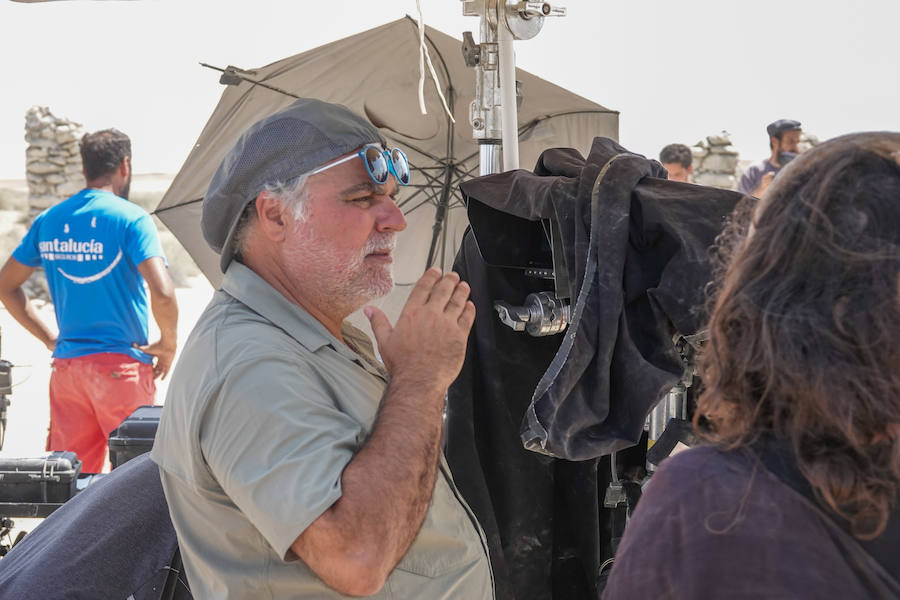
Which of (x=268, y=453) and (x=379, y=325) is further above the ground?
(x=379, y=325)

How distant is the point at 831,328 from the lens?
2.68 feet

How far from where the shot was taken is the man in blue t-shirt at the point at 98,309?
13.0ft

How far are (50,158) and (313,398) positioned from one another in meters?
15.7

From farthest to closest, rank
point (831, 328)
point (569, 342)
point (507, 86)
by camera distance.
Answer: point (507, 86), point (569, 342), point (831, 328)

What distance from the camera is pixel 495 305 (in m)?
1.96

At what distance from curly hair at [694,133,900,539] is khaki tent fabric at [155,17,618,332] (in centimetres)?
301

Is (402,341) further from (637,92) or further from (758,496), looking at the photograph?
(637,92)

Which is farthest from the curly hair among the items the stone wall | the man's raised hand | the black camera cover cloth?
the stone wall

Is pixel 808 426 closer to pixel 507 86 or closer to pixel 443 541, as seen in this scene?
pixel 443 541

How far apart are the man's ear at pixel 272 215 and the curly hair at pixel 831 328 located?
1.03 metres

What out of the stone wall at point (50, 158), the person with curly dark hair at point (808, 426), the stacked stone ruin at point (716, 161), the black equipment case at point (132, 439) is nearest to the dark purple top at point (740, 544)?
the person with curly dark hair at point (808, 426)

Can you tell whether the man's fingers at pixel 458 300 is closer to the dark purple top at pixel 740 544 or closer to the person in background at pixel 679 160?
the dark purple top at pixel 740 544

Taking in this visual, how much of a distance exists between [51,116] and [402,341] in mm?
16029

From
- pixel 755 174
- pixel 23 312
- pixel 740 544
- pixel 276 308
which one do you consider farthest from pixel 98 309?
pixel 755 174
